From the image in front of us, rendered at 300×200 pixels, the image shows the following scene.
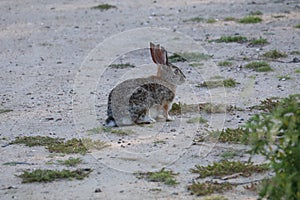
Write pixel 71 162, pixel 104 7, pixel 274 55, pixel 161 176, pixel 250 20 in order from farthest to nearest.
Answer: pixel 104 7 < pixel 250 20 < pixel 274 55 < pixel 71 162 < pixel 161 176

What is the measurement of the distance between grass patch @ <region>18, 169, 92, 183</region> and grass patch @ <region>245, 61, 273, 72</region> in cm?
353

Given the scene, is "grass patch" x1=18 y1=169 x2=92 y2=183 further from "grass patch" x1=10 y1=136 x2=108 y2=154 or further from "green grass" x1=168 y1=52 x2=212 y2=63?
"green grass" x1=168 y1=52 x2=212 y2=63

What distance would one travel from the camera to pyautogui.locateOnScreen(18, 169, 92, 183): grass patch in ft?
16.5

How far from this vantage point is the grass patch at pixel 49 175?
502 centimetres

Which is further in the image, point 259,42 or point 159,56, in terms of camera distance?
point 259,42

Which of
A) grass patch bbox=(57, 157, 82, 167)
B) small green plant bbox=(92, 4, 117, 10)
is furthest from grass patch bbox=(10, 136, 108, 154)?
small green plant bbox=(92, 4, 117, 10)

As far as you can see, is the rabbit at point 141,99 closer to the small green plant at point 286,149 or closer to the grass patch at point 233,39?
the small green plant at point 286,149

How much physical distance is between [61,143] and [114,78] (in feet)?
8.06

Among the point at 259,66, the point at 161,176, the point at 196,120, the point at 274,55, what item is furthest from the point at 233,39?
the point at 161,176

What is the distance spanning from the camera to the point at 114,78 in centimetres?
825

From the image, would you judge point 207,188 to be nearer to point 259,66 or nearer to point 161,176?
point 161,176

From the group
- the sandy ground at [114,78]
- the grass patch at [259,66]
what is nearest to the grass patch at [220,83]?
the sandy ground at [114,78]

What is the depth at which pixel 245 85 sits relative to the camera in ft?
25.0

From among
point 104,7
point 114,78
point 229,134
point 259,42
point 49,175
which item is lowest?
point 49,175
